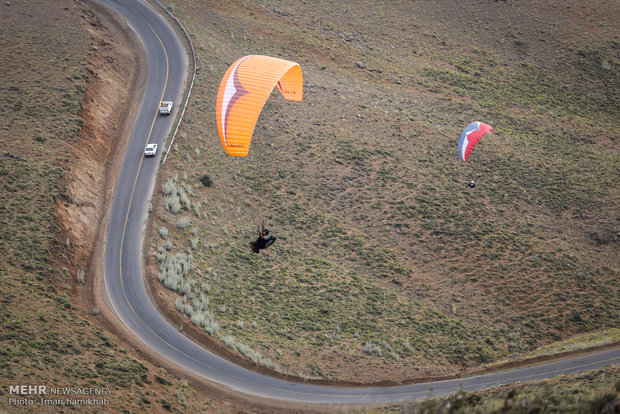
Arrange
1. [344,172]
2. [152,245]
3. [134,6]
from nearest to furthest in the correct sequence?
[152,245], [344,172], [134,6]

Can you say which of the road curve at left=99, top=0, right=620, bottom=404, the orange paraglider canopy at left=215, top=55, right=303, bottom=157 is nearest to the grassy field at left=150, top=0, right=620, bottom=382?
the road curve at left=99, top=0, right=620, bottom=404

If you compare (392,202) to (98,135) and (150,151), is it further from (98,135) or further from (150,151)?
(98,135)

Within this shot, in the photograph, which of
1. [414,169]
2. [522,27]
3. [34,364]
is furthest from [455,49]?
[34,364]

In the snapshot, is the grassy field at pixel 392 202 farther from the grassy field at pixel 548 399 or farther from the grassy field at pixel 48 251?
the grassy field at pixel 548 399

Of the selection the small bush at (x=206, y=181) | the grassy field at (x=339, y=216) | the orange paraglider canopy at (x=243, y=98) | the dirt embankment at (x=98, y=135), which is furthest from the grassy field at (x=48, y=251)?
the orange paraglider canopy at (x=243, y=98)

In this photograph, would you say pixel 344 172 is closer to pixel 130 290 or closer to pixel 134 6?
pixel 130 290

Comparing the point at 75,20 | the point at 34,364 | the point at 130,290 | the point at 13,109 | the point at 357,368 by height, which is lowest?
the point at 357,368

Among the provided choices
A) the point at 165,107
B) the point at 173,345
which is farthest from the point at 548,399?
the point at 165,107

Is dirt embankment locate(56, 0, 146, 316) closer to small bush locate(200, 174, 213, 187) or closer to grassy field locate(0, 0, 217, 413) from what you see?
grassy field locate(0, 0, 217, 413)
